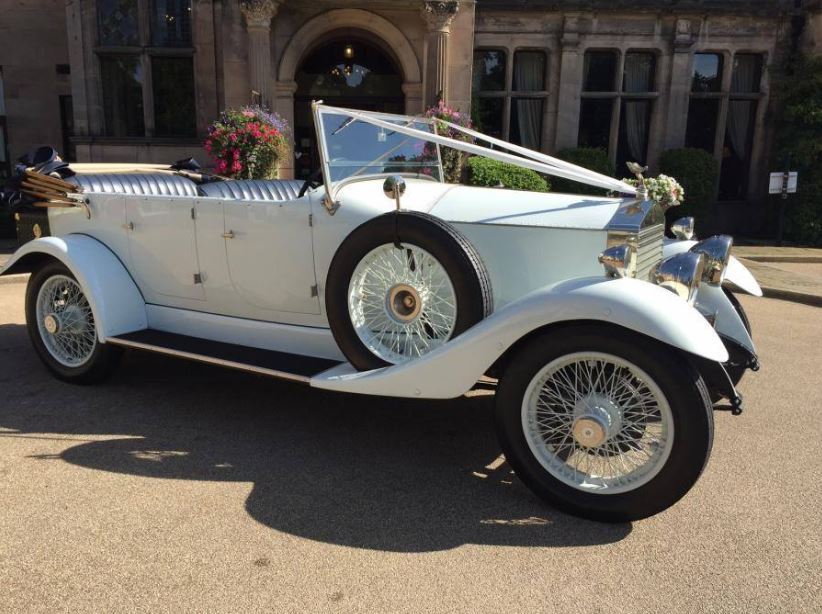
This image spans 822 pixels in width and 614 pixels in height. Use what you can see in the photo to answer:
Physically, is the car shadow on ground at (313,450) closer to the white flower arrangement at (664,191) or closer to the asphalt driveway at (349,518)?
the asphalt driveway at (349,518)

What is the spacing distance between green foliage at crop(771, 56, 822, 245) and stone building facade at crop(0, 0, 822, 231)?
19.6 inches

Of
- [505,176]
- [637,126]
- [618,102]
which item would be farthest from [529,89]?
[505,176]

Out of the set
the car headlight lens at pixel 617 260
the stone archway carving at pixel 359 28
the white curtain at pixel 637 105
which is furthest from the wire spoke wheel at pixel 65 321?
the white curtain at pixel 637 105

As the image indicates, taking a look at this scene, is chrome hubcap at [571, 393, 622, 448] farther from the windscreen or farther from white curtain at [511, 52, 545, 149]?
white curtain at [511, 52, 545, 149]

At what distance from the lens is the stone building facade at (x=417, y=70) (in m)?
11.5

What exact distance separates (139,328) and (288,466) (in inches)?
66.1

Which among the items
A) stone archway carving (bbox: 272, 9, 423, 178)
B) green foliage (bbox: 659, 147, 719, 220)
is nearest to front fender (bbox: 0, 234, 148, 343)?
stone archway carving (bbox: 272, 9, 423, 178)

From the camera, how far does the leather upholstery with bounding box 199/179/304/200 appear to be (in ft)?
15.4

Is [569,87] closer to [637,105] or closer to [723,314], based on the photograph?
[637,105]

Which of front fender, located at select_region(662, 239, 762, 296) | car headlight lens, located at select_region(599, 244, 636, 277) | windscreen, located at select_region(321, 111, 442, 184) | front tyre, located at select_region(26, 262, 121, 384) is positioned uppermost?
windscreen, located at select_region(321, 111, 442, 184)

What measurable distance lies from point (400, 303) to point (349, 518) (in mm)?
1091

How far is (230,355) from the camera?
147 inches

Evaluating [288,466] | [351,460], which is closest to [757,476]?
[351,460]

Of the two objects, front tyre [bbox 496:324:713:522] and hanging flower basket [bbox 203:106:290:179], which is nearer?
front tyre [bbox 496:324:713:522]
